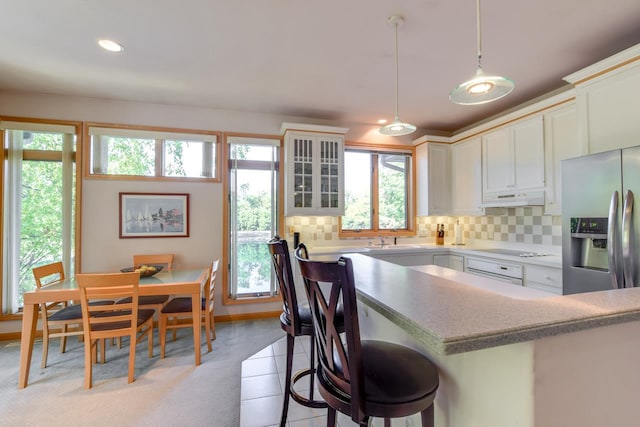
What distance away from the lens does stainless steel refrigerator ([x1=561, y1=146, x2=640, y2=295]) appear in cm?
178

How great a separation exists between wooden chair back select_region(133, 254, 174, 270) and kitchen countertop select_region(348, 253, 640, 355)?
2.99 m

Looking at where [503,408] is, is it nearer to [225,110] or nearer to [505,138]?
[505,138]

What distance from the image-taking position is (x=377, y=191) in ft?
14.2

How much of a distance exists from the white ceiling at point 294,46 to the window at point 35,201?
0.56 meters

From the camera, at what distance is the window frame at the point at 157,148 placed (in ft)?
11.0

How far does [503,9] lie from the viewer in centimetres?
191

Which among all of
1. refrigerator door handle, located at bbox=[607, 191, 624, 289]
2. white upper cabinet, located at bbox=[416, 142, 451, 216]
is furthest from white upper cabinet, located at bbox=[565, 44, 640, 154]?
white upper cabinet, located at bbox=[416, 142, 451, 216]

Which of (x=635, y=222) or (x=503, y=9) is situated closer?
(x=635, y=222)

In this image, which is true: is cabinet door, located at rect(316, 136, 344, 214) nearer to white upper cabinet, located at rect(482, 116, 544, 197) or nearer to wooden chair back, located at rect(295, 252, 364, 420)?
white upper cabinet, located at rect(482, 116, 544, 197)

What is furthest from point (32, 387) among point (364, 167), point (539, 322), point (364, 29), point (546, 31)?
point (546, 31)

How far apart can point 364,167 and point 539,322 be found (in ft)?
12.1

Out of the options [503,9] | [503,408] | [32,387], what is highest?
[503,9]

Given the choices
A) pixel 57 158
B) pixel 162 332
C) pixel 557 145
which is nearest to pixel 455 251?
pixel 557 145

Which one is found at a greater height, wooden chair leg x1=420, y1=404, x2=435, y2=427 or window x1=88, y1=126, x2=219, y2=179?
window x1=88, y1=126, x2=219, y2=179
